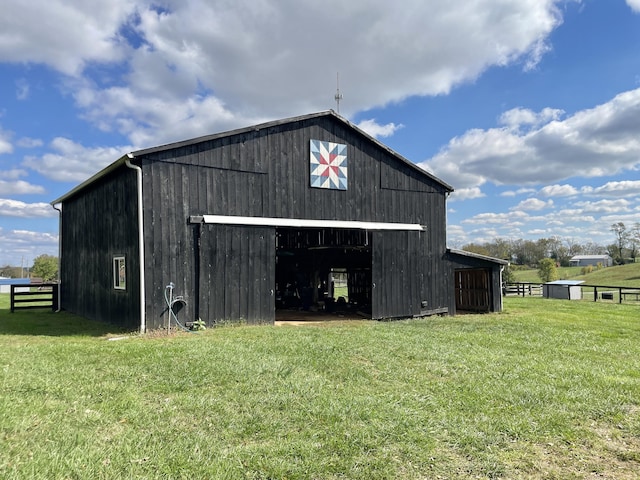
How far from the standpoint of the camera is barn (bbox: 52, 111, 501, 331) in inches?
402

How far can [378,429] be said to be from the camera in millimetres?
4230

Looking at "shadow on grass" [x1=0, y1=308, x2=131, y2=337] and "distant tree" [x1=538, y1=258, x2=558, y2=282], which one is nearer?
"shadow on grass" [x1=0, y1=308, x2=131, y2=337]

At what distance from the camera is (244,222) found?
36.4ft

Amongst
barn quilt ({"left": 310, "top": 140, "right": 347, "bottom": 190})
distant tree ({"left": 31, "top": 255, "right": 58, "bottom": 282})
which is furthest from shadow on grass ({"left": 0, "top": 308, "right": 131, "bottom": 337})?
distant tree ({"left": 31, "top": 255, "right": 58, "bottom": 282})

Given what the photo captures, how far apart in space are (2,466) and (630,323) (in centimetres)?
1513

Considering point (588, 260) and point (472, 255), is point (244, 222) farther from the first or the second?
point (588, 260)

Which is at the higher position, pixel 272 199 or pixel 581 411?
pixel 272 199

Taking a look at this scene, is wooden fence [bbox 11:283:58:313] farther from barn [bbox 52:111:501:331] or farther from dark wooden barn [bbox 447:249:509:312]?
dark wooden barn [bbox 447:249:509:312]

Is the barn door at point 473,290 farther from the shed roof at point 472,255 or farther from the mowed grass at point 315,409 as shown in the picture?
the mowed grass at point 315,409

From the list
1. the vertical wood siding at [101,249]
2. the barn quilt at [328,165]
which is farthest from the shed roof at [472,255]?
the vertical wood siding at [101,249]

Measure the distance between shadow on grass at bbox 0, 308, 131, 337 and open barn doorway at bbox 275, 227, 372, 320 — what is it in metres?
6.22

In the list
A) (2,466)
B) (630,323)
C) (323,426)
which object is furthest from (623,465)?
(630,323)

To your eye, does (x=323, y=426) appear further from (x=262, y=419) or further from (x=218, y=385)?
(x=218, y=385)

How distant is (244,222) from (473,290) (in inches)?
408
